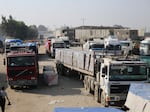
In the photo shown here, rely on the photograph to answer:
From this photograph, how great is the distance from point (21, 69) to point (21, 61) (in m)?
0.55

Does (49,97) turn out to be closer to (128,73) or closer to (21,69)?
(21,69)

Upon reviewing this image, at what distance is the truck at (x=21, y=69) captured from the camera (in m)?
23.3

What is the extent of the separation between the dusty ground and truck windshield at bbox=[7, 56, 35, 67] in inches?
71.3

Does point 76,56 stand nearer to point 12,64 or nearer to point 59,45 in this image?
point 12,64

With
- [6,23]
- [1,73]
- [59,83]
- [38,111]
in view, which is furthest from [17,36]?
[38,111]

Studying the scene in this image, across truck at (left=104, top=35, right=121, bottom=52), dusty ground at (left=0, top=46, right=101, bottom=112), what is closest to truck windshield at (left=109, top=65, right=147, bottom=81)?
dusty ground at (left=0, top=46, right=101, bottom=112)

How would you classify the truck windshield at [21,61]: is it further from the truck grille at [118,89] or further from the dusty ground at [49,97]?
the truck grille at [118,89]

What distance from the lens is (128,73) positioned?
54.2ft

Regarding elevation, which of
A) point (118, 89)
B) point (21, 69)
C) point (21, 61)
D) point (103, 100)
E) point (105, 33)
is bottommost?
point (103, 100)

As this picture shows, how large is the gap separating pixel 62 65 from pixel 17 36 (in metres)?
85.4

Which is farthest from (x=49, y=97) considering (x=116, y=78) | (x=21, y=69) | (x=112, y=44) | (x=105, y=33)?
(x=105, y=33)

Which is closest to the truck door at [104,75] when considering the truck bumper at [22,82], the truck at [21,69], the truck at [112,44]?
the truck at [21,69]

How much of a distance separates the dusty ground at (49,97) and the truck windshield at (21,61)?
1810 millimetres

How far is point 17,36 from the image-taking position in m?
113
